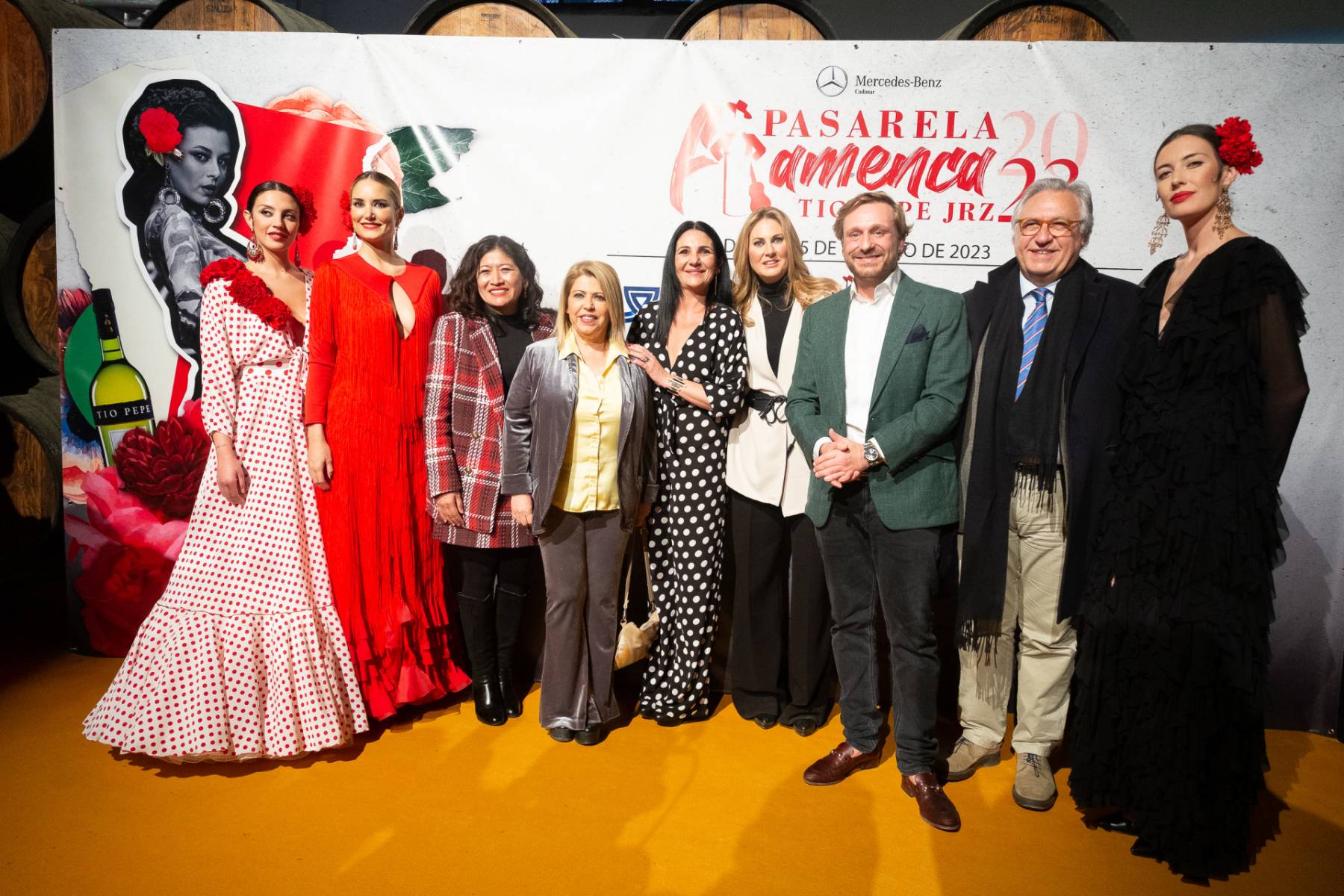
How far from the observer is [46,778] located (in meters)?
2.49

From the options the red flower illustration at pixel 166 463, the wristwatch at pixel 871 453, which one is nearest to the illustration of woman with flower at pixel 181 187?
the red flower illustration at pixel 166 463

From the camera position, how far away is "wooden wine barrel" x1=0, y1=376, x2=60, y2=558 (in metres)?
3.56

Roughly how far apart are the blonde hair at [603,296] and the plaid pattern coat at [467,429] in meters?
0.31

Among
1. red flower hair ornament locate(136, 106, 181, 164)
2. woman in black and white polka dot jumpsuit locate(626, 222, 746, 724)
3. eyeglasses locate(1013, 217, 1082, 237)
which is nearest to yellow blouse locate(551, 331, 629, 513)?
woman in black and white polka dot jumpsuit locate(626, 222, 746, 724)

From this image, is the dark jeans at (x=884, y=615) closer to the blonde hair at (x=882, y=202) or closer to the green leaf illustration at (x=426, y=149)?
the blonde hair at (x=882, y=202)

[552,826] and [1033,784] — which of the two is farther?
[1033,784]

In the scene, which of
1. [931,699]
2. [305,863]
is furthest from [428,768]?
[931,699]

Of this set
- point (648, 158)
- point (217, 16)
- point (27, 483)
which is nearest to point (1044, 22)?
point (648, 158)

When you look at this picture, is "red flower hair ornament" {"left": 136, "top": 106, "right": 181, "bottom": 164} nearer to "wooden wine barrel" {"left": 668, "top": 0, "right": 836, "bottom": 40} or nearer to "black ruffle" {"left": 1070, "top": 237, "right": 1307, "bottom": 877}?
"wooden wine barrel" {"left": 668, "top": 0, "right": 836, "bottom": 40}

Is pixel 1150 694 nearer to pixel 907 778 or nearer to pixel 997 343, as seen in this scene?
pixel 907 778

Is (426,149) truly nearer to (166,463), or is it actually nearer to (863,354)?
(166,463)

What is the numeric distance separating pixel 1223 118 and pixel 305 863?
4.23 meters

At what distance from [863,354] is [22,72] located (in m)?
3.87

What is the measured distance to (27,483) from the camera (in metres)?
3.61
